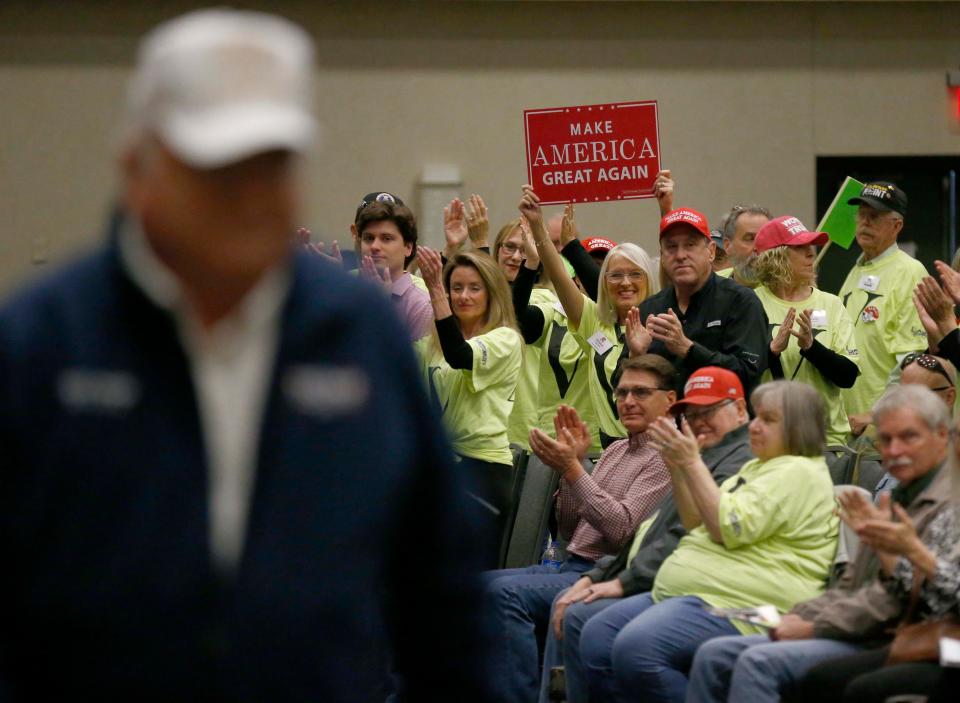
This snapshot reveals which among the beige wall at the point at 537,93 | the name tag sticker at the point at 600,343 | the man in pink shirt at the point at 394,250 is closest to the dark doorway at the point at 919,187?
the beige wall at the point at 537,93

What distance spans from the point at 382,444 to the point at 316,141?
11.6 inches

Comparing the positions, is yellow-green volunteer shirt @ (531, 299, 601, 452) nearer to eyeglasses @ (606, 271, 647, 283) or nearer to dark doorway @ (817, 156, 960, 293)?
eyeglasses @ (606, 271, 647, 283)

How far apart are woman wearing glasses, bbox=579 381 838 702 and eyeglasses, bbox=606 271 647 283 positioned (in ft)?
4.84

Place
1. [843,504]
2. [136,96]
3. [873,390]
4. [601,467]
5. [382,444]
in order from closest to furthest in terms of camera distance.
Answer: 1. [136,96]
2. [382,444]
3. [843,504]
4. [601,467]
5. [873,390]

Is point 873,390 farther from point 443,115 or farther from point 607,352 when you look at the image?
point 443,115

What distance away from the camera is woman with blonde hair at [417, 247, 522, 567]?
5.29m

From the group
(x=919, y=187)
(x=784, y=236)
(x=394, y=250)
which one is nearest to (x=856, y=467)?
(x=784, y=236)

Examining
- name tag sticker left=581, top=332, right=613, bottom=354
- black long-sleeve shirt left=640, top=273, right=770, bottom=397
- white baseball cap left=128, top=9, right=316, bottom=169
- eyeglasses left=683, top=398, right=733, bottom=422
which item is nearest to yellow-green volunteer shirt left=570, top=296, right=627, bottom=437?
name tag sticker left=581, top=332, right=613, bottom=354

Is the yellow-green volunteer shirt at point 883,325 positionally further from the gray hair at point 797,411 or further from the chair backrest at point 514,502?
the gray hair at point 797,411

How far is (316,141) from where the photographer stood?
125cm

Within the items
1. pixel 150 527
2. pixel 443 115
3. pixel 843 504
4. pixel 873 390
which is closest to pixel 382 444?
pixel 150 527

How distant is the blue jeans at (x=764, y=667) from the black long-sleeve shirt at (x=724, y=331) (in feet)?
4.37

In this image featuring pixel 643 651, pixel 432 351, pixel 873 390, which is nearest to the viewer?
pixel 643 651

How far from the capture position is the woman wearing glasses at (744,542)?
4.25 m
